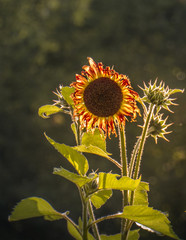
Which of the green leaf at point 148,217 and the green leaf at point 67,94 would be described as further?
the green leaf at point 67,94

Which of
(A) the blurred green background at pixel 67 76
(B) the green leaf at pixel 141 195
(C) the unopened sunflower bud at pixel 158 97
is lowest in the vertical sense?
(B) the green leaf at pixel 141 195

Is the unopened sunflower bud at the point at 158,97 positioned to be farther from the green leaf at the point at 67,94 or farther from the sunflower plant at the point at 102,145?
the green leaf at the point at 67,94

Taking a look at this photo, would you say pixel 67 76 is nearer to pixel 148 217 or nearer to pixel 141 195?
pixel 141 195

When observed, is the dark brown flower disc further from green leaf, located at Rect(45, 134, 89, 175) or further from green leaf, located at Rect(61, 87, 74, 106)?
green leaf, located at Rect(45, 134, 89, 175)

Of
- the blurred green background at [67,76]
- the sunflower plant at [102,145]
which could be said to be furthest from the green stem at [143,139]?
the blurred green background at [67,76]

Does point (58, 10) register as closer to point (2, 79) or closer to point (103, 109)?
point (2, 79)

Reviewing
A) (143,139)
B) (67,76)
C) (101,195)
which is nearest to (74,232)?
(101,195)

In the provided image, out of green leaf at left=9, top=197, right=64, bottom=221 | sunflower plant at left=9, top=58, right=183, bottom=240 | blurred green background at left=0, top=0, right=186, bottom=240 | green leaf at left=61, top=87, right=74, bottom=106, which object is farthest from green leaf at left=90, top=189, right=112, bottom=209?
blurred green background at left=0, top=0, right=186, bottom=240
